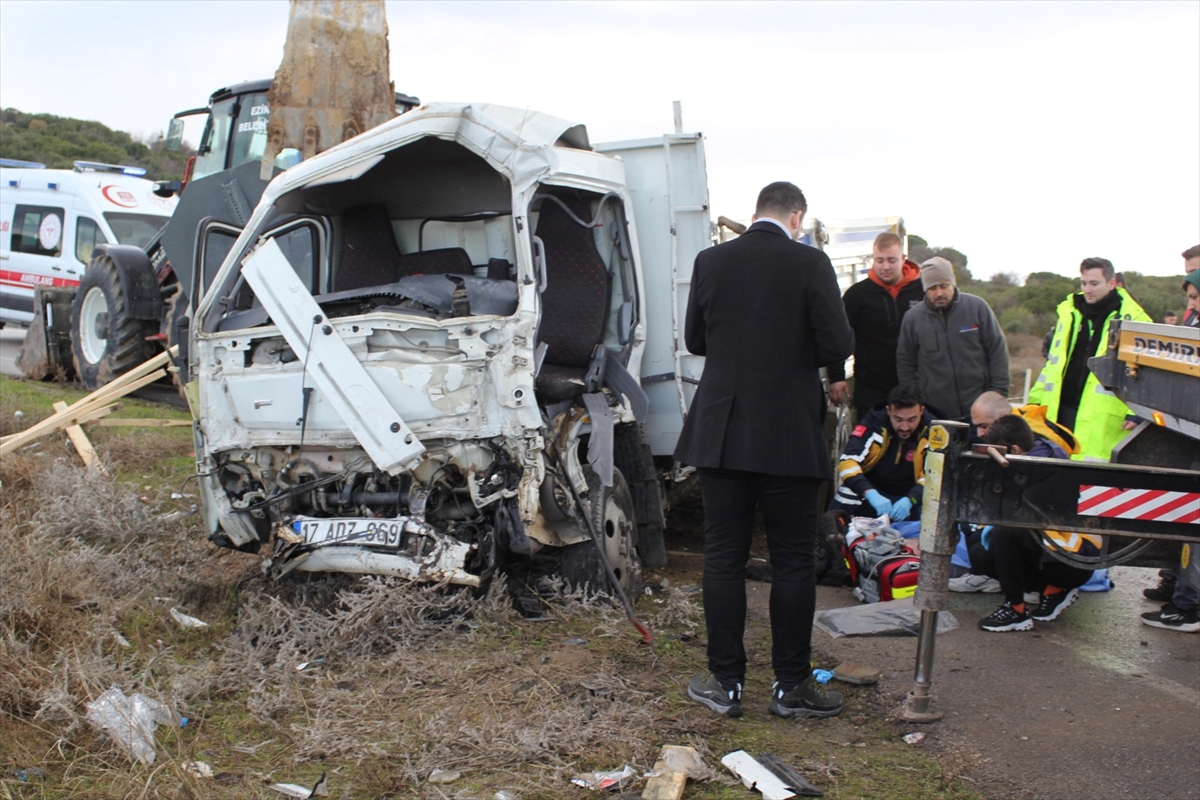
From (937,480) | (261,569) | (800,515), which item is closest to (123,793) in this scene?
(261,569)

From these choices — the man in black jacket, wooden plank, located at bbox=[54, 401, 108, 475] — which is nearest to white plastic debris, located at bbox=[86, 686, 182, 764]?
wooden plank, located at bbox=[54, 401, 108, 475]

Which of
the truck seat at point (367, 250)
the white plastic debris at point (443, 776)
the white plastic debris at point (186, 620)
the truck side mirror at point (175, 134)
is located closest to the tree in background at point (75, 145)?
the truck side mirror at point (175, 134)

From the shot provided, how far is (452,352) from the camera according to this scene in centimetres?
483

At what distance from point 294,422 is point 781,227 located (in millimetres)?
2406

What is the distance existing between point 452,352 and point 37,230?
11969 mm

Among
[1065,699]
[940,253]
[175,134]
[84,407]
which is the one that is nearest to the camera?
[1065,699]

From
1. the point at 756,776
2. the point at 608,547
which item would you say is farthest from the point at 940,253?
the point at 756,776

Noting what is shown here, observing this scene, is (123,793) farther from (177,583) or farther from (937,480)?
(937,480)

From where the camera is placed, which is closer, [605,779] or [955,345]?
[605,779]

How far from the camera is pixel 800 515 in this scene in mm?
4098

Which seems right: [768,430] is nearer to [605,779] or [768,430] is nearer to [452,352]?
[605,779]

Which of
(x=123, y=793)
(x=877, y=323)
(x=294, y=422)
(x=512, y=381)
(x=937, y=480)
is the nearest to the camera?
(x=123, y=793)

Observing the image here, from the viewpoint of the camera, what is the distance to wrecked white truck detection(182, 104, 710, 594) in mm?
4816

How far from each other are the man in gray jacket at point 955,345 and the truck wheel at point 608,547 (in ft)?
7.01
